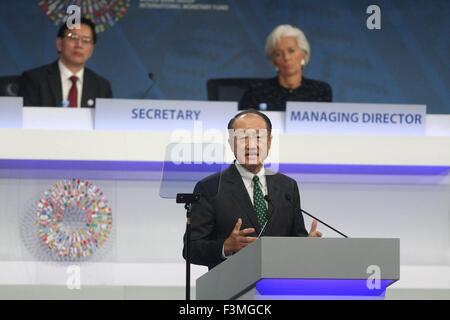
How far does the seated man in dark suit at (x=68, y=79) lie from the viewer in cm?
740

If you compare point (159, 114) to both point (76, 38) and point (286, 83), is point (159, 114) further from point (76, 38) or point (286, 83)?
point (286, 83)

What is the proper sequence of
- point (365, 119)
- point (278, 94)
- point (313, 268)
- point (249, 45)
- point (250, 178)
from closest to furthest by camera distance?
point (313, 268) → point (250, 178) → point (365, 119) → point (278, 94) → point (249, 45)

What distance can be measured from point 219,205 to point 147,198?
2386mm

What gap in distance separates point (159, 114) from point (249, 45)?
2.15 m

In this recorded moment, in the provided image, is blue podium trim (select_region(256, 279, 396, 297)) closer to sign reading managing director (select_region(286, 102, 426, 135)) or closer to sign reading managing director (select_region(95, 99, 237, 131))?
sign reading managing director (select_region(95, 99, 237, 131))

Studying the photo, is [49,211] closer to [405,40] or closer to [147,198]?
[147,198]

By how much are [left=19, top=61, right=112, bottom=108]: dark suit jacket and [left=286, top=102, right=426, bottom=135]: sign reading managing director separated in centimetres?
144

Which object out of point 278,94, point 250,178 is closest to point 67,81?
point 278,94

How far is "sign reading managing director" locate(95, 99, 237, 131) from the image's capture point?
693 centimetres

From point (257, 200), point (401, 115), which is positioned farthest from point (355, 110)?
point (257, 200)

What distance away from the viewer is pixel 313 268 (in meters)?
3.70

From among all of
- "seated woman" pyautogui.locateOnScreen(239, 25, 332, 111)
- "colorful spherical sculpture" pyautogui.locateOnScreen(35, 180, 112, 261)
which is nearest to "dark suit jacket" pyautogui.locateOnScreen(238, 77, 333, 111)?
"seated woman" pyautogui.locateOnScreen(239, 25, 332, 111)

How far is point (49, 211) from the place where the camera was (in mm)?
6680
